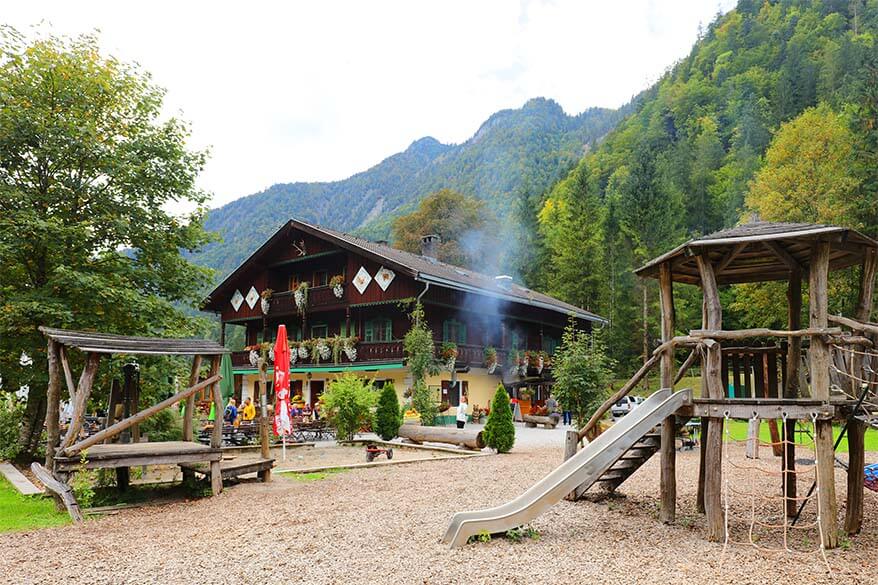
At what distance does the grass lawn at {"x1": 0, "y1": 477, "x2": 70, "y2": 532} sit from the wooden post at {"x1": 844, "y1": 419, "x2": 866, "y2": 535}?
9685mm

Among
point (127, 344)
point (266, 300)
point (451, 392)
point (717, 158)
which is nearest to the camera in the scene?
point (127, 344)

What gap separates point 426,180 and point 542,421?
7899cm

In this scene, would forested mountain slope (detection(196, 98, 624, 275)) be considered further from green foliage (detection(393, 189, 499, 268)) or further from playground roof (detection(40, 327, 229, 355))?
playground roof (detection(40, 327, 229, 355))

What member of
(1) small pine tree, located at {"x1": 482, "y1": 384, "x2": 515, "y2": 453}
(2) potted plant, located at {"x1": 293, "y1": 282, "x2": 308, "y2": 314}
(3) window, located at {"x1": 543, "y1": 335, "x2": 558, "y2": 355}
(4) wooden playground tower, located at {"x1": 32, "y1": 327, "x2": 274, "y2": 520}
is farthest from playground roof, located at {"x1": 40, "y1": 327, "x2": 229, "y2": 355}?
(3) window, located at {"x1": 543, "y1": 335, "x2": 558, "y2": 355}

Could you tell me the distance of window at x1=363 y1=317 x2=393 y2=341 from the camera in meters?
28.3

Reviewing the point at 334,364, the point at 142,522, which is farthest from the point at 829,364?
the point at 334,364

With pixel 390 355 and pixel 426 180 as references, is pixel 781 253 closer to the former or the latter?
pixel 390 355

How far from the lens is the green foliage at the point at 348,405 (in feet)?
60.1

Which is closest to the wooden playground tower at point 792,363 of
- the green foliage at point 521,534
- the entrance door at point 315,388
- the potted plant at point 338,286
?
the green foliage at point 521,534

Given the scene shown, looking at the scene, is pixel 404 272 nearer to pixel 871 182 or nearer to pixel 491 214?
pixel 871 182

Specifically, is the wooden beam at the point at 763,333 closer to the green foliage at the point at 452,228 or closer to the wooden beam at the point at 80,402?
the wooden beam at the point at 80,402

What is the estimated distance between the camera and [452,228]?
168 feet

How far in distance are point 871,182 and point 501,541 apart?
3118 cm

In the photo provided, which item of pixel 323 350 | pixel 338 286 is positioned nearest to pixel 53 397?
pixel 323 350
